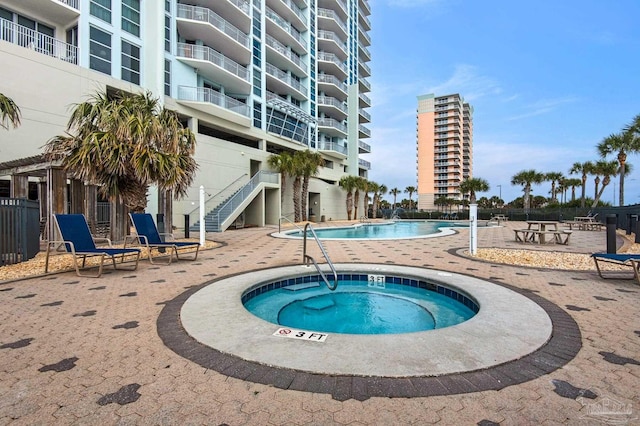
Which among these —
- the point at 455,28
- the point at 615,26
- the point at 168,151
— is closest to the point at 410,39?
the point at 455,28

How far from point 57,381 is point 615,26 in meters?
21.8

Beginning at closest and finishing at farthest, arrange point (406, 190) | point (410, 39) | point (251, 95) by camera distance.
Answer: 1. point (251, 95)
2. point (410, 39)
3. point (406, 190)

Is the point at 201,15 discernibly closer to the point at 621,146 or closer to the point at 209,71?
the point at 209,71

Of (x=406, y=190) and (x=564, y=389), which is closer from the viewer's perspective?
(x=564, y=389)

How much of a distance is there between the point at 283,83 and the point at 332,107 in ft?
31.6

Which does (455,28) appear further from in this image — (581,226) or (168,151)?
(168,151)

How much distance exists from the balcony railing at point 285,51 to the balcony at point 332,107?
468 centimetres

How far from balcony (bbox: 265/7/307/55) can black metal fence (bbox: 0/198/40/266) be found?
1032 inches

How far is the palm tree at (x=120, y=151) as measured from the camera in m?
8.62

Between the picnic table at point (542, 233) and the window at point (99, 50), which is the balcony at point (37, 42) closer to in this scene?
the window at point (99, 50)

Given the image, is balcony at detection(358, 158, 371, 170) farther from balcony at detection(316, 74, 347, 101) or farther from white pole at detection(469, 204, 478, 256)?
white pole at detection(469, 204, 478, 256)

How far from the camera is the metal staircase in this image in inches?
719

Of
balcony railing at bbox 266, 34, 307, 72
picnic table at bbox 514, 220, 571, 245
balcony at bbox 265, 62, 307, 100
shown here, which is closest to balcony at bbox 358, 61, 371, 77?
balcony railing at bbox 266, 34, 307, 72

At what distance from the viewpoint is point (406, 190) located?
77188 mm
